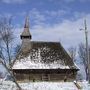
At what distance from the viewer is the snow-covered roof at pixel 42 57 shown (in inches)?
2064

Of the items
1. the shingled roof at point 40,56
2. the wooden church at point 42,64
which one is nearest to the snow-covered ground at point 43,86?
the wooden church at point 42,64

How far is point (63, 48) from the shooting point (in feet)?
A: 185

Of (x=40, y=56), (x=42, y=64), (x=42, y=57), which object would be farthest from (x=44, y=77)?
(x=40, y=56)

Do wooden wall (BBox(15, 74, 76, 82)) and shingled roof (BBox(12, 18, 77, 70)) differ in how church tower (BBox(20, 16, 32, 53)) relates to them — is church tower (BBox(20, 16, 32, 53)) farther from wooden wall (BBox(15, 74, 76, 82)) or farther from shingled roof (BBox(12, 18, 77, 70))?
wooden wall (BBox(15, 74, 76, 82))

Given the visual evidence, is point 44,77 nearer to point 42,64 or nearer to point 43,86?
point 42,64

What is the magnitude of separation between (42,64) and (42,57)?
1527 millimetres

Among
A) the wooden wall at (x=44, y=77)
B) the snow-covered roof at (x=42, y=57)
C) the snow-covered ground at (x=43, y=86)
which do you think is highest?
the snow-covered roof at (x=42, y=57)

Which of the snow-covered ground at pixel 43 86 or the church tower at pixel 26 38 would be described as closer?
the snow-covered ground at pixel 43 86

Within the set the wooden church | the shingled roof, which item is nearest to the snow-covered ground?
the wooden church

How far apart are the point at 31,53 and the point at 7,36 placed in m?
12.7

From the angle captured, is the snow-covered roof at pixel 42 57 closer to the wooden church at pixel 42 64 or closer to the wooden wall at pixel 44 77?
the wooden church at pixel 42 64

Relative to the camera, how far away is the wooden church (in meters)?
52.0

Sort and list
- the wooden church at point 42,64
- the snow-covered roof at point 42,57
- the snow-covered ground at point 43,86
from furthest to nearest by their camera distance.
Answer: the snow-covered roof at point 42,57
the wooden church at point 42,64
the snow-covered ground at point 43,86

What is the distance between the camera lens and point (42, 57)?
5375cm
